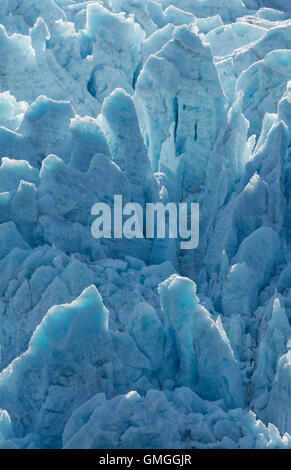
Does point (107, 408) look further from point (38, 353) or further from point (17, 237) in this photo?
point (17, 237)

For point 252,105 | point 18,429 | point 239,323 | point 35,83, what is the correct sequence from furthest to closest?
point 35,83 < point 252,105 < point 239,323 < point 18,429

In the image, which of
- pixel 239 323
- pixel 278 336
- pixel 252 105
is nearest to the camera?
pixel 278 336

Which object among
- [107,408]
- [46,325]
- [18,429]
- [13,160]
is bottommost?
[18,429]

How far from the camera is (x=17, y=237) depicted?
9.07 metres

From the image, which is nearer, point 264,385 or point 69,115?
point 264,385

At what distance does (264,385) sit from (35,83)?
9403 mm

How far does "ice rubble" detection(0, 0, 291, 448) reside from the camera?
6.82 meters

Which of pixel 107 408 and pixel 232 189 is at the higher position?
pixel 232 189

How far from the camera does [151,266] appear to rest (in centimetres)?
893

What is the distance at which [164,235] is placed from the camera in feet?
31.2

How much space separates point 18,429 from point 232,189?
4.89 meters

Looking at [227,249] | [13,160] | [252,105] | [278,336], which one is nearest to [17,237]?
[13,160]

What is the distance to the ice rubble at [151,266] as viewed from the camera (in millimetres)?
6816

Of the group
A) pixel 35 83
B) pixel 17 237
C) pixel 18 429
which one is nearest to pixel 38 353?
pixel 18 429
